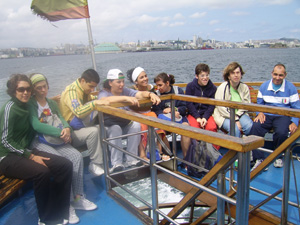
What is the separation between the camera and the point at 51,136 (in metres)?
2.73

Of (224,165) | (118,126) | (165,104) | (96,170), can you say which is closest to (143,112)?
(165,104)

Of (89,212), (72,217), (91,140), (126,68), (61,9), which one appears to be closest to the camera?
(72,217)

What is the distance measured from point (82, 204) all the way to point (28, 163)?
0.70 m

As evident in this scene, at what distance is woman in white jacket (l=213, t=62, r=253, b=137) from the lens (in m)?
3.74

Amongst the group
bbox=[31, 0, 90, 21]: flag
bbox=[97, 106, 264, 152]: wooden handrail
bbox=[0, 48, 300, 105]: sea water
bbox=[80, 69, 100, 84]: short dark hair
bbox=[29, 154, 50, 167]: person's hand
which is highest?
bbox=[31, 0, 90, 21]: flag

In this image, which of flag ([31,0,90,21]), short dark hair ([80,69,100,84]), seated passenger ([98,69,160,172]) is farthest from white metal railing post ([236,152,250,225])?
flag ([31,0,90,21])

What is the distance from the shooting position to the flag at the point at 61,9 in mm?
4770

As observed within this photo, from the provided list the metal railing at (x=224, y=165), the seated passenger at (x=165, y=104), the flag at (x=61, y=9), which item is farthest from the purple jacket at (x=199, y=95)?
the flag at (x=61, y=9)

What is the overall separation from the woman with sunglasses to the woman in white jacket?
7.15 ft

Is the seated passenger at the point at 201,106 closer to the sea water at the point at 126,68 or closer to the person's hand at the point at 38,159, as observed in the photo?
the sea water at the point at 126,68

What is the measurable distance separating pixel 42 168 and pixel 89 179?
1.11 m

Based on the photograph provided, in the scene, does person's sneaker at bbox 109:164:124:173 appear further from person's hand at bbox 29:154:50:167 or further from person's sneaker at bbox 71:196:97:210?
person's hand at bbox 29:154:50:167

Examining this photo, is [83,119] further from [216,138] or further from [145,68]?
[145,68]

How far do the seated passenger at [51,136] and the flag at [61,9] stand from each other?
2.53 metres
